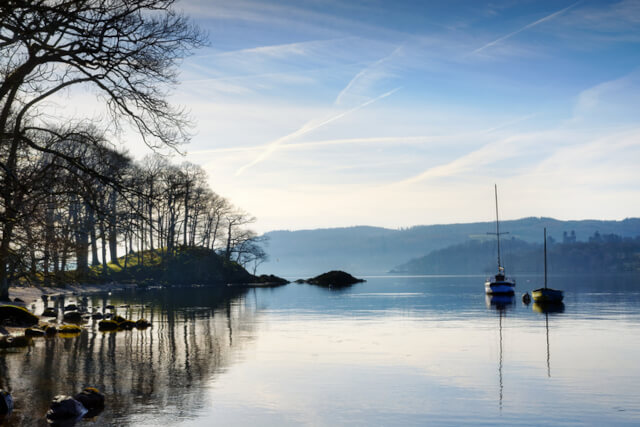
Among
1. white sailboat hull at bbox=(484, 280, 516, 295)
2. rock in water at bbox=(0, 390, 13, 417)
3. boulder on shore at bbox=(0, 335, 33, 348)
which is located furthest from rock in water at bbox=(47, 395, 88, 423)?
white sailboat hull at bbox=(484, 280, 516, 295)

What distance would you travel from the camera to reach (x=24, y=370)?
2366cm

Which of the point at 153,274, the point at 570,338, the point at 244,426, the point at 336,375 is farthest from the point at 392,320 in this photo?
the point at 153,274

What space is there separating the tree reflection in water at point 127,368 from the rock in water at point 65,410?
355 mm

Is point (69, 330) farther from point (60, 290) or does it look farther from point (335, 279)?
point (335, 279)

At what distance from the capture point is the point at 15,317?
4016cm

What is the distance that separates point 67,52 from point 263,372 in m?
14.2

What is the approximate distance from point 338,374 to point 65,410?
425 inches

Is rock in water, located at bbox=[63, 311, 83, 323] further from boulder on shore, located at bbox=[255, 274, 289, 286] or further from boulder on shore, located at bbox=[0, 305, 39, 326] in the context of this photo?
boulder on shore, located at bbox=[255, 274, 289, 286]

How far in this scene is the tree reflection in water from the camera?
58.3 feet

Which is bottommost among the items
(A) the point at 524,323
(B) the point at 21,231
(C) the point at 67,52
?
(A) the point at 524,323

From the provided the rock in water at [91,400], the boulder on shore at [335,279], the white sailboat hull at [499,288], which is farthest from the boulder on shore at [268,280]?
the rock in water at [91,400]

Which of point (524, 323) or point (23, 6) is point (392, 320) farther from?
point (23, 6)

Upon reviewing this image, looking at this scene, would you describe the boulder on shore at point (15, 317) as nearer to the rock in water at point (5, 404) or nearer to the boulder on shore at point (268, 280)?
the rock in water at point (5, 404)

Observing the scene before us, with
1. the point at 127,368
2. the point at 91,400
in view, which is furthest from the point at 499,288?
the point at 91,400
